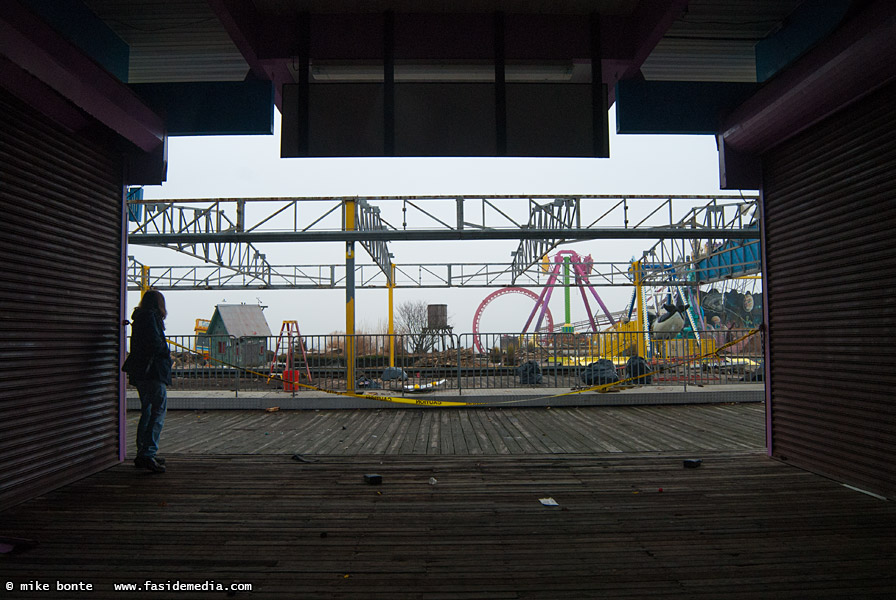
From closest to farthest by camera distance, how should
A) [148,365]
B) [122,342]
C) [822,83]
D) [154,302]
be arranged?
[822,83] → [148,365] → [154,302] → [122,342]

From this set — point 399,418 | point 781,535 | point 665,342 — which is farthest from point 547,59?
point 665,342

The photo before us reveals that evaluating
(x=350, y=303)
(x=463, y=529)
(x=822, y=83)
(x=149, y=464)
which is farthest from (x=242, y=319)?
(x=822, y=83)

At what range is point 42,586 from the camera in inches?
112

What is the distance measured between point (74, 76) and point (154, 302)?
241 centimetres

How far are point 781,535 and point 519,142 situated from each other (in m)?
3.93

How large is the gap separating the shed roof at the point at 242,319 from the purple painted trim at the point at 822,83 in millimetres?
23825

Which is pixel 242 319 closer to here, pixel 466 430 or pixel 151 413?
pixel 466 430

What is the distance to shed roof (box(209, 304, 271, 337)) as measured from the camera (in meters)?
25.8

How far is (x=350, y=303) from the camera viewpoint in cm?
1280

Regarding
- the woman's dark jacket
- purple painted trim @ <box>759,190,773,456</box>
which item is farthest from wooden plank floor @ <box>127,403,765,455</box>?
the woman's dark jacket

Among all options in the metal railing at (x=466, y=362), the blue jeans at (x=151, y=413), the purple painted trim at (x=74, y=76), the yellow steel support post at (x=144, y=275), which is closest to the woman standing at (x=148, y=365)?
the blue jeans at (x=151, y=413)

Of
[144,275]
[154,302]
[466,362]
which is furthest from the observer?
[144,275]

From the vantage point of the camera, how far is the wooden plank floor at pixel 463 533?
9.38 feet

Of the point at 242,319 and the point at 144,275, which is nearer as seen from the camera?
the point at 144,275
